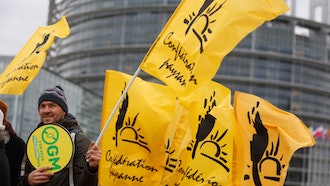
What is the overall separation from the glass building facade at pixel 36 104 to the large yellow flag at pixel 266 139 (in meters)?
29.3

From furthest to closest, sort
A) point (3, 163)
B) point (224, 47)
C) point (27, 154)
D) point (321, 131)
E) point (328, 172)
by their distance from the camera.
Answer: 1. point (328, 172)
2. point (321, 131)
3. point (224, 47)
4. point (27, 154)
5. point (3, 163)

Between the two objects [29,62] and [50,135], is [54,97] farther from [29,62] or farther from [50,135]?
[29,62]

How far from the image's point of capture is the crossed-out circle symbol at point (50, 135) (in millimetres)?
3861

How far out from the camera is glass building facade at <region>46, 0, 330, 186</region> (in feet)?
227

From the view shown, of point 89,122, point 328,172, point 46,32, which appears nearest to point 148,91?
point 46,32

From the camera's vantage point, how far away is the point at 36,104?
1594 inches

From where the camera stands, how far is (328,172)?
73875 mm

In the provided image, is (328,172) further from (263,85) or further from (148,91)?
(148,91)

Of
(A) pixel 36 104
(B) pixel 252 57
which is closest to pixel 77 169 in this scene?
(A) pixel 36 104

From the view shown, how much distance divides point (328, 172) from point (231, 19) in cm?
7261

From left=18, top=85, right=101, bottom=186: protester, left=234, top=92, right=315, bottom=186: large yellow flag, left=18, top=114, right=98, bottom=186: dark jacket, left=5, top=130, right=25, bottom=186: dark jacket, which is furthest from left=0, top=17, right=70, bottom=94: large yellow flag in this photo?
left=234, top=92, right=315, bottom=186: large yellow flag

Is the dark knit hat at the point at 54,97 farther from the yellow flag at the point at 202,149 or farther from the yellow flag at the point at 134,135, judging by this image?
the yellow flag at the point at 202,149

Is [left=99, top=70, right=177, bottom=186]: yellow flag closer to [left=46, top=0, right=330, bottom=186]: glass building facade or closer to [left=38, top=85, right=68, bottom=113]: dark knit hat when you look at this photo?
[left=38, top=85, right=68, bottom=113]: dark knit hat

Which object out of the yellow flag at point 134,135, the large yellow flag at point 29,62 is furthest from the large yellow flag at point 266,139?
the large yellow flag at point 29,62
